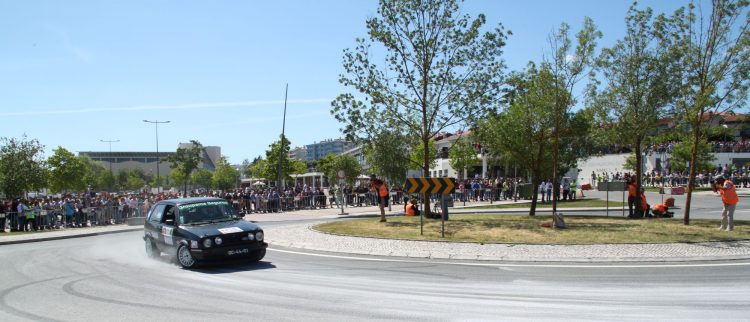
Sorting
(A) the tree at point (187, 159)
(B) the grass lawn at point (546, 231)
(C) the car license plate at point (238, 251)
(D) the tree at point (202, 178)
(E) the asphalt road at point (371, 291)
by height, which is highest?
(A) the tree at point (187, 159)

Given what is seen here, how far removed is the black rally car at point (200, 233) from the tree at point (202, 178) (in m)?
99.8

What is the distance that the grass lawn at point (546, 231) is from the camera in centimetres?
1396

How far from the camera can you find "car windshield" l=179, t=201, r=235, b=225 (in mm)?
11727

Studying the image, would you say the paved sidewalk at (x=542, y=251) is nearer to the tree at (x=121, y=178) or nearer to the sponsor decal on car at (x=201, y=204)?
the sponsor decal on car at (x=201, y=204)

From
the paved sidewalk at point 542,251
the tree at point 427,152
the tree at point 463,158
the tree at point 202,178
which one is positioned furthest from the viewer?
the tree at point 202,178

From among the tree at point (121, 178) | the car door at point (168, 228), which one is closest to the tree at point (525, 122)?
the car door at point (168, 228)

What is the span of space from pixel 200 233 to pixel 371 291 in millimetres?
4167

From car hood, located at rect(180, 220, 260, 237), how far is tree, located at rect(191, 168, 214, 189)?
331 ft

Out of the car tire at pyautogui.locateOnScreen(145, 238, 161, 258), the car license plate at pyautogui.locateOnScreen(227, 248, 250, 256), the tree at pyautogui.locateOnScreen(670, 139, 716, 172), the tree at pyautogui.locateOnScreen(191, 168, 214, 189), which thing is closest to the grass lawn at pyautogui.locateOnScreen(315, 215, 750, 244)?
the car license plate at pyautogui.locateOnScreen(227, 248, 250, 256)

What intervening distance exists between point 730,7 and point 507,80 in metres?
7.02

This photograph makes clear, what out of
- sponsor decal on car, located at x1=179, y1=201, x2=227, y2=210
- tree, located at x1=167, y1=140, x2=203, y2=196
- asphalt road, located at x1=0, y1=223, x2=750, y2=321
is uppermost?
tree, located at x1=167, y1=140, x2=203, y2=196

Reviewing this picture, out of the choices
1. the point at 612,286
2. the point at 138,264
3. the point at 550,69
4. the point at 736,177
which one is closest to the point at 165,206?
the point at 138,264

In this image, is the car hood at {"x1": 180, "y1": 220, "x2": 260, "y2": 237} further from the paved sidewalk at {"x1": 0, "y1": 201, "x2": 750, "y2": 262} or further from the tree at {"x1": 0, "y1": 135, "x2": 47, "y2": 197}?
the tree at {"x1": 0, "y1": 135, "x2": 47, "y2": 197}

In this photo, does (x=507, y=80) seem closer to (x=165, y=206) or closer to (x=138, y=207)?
(x=165, y=206)
